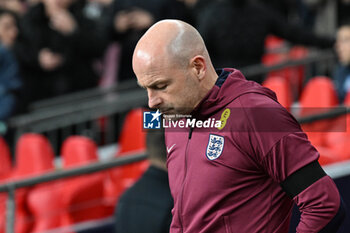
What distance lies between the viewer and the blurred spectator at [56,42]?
7238mm

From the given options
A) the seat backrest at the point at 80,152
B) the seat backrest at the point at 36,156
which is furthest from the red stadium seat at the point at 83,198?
the seat backrest at the point at 36,156

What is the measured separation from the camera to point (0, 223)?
5469 millimetres

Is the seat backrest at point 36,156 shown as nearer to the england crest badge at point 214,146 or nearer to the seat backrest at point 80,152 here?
the seat backrest at point 80,152

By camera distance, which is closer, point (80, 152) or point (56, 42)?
point (80, 152)

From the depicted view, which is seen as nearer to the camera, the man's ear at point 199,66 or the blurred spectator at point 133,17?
the man's ear at point 199,66

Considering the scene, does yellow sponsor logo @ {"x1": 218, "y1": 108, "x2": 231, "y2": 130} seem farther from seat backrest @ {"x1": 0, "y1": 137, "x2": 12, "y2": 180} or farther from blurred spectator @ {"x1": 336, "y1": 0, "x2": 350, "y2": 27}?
blurred spectator @ {"x1": 336, "y1": 0, "x2": 350, "y2": 27}

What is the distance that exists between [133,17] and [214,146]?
5212mm

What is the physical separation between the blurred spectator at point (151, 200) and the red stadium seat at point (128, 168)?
5.08 ft

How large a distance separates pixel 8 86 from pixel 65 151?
1.49 meters

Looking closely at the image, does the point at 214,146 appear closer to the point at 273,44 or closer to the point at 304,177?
the point at 304,177

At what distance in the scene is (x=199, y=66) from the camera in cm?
210

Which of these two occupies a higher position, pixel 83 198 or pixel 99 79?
pixel 99 79

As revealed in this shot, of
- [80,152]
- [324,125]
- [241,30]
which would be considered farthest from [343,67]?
[80,152]

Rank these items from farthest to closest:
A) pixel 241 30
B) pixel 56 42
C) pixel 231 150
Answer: pixel 56 42 → pixel 241 30 → pixel 231 150
